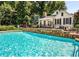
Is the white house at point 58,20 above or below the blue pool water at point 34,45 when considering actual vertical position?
above

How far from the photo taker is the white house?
3039 mm

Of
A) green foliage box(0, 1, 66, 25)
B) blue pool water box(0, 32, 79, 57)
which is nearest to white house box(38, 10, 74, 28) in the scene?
green foliage box(0, 1, 66, 25)

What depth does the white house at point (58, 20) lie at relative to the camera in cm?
304

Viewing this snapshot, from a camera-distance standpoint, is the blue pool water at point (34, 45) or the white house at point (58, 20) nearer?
the blue pool water at point (34, 45)

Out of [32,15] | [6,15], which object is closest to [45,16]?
[32,15]

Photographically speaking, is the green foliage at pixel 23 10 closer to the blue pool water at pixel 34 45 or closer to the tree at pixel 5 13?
the tree at pixel 5 13

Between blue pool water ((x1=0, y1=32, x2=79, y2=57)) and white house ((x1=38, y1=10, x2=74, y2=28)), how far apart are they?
20 cm

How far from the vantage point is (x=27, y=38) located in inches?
121

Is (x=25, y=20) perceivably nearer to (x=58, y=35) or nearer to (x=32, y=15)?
(x=32, y=15)

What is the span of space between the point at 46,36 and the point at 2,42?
715 mm

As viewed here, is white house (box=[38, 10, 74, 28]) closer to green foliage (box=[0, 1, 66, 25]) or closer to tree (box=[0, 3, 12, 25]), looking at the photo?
green foliage (box=[0, 1, 66, 25])

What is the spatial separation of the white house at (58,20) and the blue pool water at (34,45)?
20 centimetres

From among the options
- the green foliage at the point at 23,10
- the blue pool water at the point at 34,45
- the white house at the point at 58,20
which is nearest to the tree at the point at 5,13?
the green foliage at the point at 23,10

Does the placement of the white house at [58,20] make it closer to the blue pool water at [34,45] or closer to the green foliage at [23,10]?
the green foliage at [23,10]
